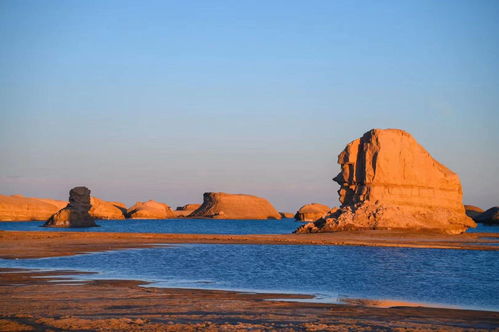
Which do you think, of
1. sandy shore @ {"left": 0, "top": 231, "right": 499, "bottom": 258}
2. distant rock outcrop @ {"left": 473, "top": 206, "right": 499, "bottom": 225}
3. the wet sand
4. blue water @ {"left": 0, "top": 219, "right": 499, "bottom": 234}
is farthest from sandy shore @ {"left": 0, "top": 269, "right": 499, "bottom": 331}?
distant rock outcrop @ {"left": 473, "top": 206, "right": 499, "bottom": 225}

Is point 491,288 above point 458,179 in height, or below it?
below

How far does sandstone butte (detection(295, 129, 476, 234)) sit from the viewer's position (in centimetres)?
5341

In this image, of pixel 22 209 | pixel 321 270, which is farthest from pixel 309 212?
pixel 321 270

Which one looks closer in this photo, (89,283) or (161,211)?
(89,283)

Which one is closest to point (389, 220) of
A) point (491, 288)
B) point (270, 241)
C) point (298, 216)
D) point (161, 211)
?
point (270, 241)

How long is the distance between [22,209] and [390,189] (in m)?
110

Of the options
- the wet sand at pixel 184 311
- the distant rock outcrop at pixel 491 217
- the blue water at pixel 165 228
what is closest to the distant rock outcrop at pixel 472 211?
the distant rock outcrop at pixel 491 217

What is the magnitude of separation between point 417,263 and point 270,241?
19.0 metres

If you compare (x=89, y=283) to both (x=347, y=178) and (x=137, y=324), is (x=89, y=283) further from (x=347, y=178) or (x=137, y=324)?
(x=347, y=178)

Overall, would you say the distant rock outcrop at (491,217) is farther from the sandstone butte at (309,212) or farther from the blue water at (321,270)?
the blue water at (321,270)

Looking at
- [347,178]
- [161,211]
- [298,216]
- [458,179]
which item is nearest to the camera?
[347,178]

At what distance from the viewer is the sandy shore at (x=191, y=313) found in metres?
12.3

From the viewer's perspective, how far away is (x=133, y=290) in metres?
18.2

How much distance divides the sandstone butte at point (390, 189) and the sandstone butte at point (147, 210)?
132 meters
